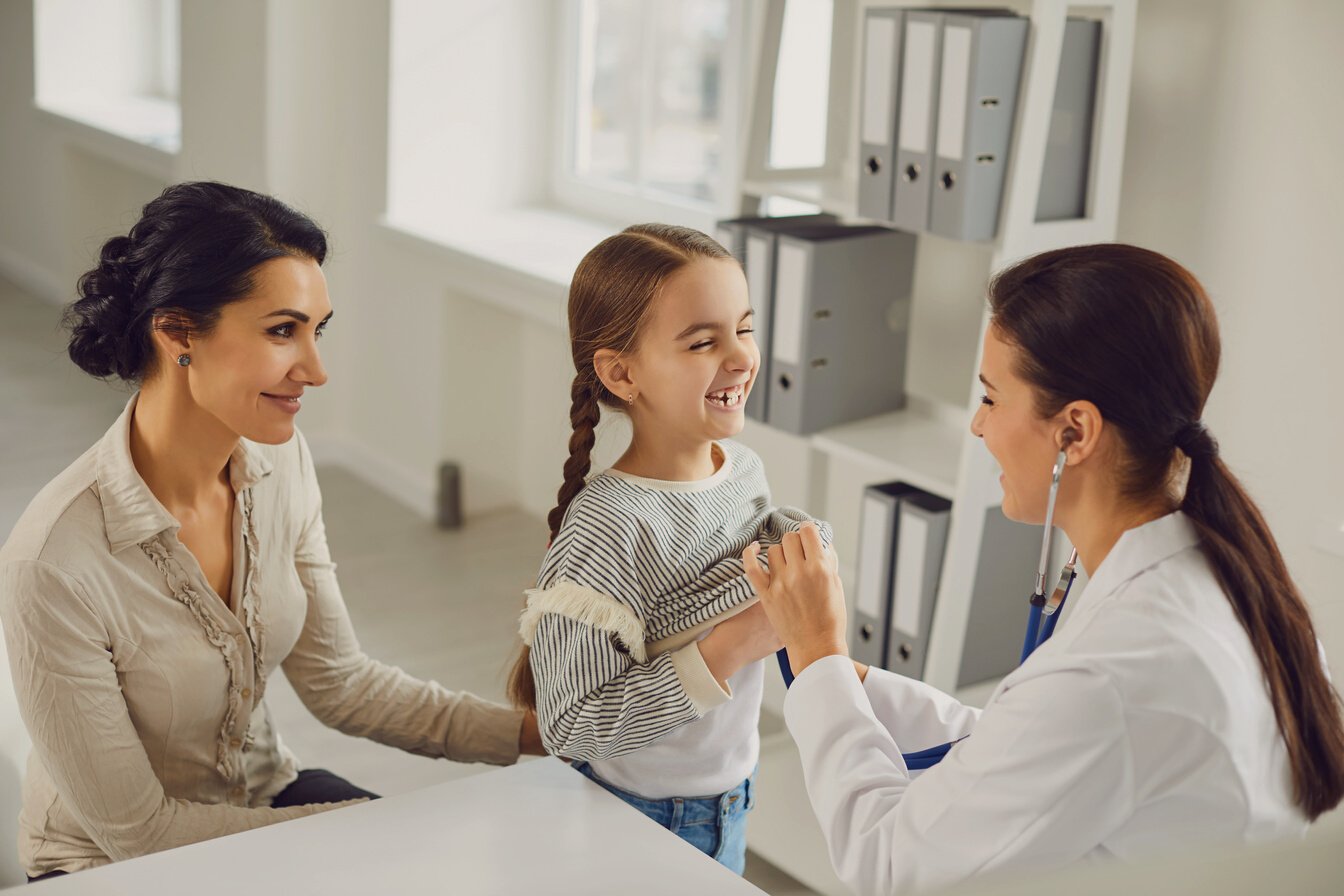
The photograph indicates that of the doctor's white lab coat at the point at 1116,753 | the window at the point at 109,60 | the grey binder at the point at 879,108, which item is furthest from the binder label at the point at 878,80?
the window at the point at 109,60

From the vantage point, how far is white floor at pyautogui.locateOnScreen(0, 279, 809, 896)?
2732 millimetres

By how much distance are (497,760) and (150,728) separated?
37 centimetres

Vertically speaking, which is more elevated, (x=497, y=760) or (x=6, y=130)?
(x=6, y=130)

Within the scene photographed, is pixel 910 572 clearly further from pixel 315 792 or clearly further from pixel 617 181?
pixel 617 181

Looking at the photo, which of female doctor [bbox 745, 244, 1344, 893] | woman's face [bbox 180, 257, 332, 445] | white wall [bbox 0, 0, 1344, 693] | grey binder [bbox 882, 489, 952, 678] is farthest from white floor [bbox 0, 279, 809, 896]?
female doctor [bbox 745, 244, 1344, 893]

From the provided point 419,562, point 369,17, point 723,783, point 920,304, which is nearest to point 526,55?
point 369,17

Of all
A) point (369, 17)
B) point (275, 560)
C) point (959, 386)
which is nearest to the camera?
point (275, 560)

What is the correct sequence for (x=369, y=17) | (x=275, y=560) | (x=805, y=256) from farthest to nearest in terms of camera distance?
(x=369, y=17), (x=805, y=256), (x=275, y=560)

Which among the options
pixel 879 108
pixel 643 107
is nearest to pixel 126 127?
pixel 643 107

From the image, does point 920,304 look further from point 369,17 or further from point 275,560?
point 369,17

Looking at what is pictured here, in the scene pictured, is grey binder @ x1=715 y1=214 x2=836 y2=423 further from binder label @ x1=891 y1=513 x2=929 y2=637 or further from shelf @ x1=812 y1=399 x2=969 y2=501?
binder label @ x1=891 y1=513 x2=929 y2=637

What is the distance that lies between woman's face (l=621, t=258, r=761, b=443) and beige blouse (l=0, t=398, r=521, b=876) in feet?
1.44

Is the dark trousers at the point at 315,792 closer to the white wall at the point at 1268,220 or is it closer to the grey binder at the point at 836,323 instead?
the grey binder at the point at 836,323

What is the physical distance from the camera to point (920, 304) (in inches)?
113
